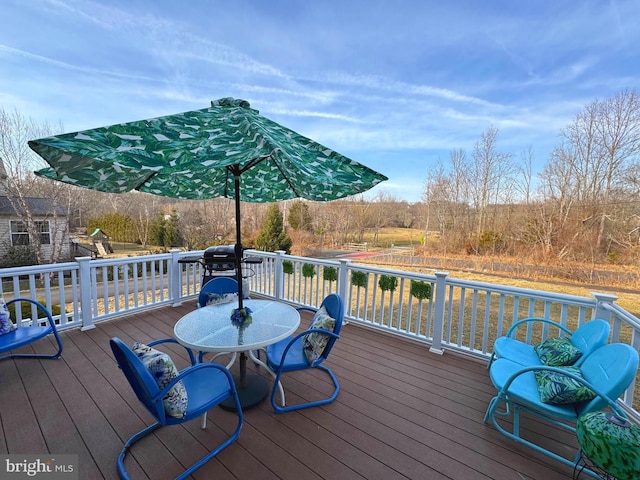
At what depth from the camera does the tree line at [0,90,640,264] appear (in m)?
10.0

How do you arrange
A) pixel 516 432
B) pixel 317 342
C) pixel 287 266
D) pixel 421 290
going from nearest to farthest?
pixel 516 432 → pixel 317 342 → pixel 421 290 → pixel 287 266

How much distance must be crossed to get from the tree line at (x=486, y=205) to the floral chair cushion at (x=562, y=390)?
11908 millimetres

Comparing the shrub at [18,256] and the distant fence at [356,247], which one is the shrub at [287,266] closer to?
the shrub at [18,256]

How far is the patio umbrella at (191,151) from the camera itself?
131cm

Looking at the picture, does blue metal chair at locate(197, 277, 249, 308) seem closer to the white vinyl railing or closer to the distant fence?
the white vinyl railing

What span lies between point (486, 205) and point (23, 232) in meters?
21.5

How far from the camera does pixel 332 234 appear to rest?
19.8 m

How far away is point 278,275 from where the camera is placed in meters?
4.93

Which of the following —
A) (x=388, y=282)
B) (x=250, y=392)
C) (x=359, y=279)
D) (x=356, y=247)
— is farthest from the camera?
(x=356, y=247)

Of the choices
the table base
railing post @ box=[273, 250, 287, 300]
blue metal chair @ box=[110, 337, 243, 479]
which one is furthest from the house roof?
blue metal chair @ box=[110, 337, 243, 479]

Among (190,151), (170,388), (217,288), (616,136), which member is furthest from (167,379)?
(616,136)

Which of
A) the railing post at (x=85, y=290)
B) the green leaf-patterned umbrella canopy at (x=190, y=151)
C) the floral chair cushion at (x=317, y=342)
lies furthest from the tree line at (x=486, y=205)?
the floral chair cushion at (x=317, y=342)

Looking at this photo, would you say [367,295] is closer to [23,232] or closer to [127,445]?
[127,445]

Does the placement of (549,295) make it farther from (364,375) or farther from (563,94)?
(563,94)
